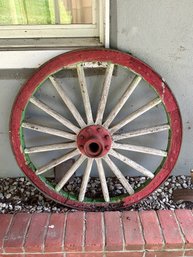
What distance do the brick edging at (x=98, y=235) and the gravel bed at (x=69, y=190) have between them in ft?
0.31

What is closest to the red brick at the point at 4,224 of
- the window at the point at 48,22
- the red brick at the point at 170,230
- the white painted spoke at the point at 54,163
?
the white painted spoke at the point at 54,163

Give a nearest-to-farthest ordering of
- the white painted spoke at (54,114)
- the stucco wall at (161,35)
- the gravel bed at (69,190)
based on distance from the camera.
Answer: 1. the stucco wall at (161,35)
2. the white painted spoke at (54,114)
3. the gravel bed at (69,190)

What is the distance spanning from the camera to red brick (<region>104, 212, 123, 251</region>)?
1646 millimetres

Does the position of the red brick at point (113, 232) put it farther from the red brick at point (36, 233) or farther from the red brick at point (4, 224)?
the red brick at point (4, 224)

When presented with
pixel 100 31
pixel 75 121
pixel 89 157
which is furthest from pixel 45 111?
pixel 100 31

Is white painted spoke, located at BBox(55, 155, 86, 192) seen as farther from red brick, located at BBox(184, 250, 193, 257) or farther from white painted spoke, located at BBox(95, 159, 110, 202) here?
red brick, located at BBox(184, 250, 193, 257)

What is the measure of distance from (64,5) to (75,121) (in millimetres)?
566

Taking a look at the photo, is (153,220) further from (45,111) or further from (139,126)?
(45,111)

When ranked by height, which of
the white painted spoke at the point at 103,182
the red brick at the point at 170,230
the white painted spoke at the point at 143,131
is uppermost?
the white painted spoke at the point at 143,131

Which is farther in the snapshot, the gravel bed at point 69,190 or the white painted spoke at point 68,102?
the gravel bed at point 69,190

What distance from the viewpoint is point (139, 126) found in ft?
6.23

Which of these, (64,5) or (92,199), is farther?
(92,199)

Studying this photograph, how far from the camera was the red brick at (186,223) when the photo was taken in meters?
1.66

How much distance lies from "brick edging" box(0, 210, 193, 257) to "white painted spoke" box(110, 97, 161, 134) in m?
0.43
